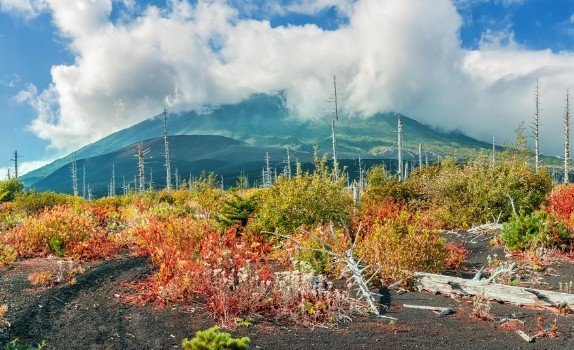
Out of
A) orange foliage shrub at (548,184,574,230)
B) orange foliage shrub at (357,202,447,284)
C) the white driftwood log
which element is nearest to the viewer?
the white driftwood log

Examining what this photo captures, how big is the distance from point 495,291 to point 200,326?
536cm

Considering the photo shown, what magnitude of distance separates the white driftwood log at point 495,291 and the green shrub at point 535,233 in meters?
3.78

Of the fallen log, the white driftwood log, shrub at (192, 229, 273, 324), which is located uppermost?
shrub at (192, 229, 273, 324)

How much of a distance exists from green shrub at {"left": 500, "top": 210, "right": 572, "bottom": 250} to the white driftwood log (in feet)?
12.4

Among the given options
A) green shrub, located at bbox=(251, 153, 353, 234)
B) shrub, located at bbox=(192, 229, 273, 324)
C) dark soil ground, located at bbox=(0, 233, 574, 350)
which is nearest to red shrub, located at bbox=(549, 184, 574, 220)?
green shrub, located at bbox=(251, 153, 353, 234)

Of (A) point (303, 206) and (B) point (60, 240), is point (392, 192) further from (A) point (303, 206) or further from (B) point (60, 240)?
(B) point (60, 240)

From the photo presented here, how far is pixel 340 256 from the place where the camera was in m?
9.77

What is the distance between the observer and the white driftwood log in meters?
8.05

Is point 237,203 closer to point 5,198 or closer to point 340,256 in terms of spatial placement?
point 340,256

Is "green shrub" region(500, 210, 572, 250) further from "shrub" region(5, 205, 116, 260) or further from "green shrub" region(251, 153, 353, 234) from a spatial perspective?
→ "shrub" region(5, 205, 116, 260)

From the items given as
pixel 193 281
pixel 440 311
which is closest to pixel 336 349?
pixel 440 311

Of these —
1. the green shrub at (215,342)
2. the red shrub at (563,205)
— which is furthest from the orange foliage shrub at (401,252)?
the red shrub at (563,205)

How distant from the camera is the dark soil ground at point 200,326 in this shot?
6324 millimetres

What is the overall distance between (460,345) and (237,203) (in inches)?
360
